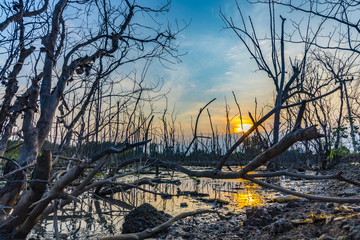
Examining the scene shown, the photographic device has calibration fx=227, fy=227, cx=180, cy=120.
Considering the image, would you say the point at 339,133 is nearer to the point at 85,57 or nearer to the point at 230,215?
the point at 230,215

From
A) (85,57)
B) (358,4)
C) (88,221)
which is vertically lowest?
(88,221)

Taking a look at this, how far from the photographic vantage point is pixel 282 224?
2258mm

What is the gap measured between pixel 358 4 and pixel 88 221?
18.0ft

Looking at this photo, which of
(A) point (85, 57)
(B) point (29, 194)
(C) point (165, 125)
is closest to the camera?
(B) point (29, 194)

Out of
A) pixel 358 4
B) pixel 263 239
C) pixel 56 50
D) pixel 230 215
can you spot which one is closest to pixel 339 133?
pixel 358 4

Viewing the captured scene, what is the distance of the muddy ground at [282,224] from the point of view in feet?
6.11

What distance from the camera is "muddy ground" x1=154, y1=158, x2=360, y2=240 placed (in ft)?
6.11

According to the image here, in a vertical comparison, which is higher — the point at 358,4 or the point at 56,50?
the point at 358,4

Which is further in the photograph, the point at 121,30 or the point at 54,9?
the point at 121,30

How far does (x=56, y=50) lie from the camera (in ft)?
10.5

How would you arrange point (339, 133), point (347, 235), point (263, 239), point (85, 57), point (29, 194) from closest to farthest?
point (347, 235), point (29, 194), point (263, 239), point (85, 57), point (339, 133)

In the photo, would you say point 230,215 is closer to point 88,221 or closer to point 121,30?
point 88,221

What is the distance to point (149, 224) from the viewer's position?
3.01 m

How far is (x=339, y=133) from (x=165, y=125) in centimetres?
902
